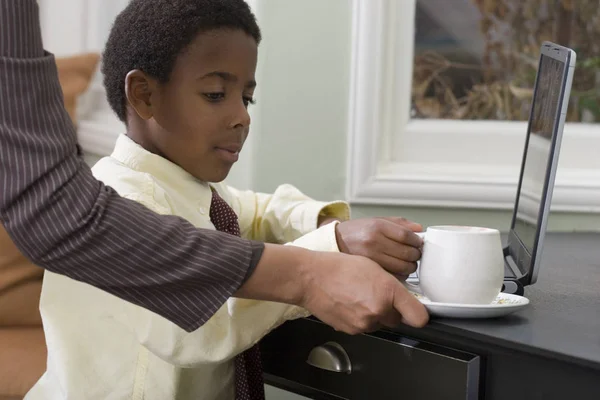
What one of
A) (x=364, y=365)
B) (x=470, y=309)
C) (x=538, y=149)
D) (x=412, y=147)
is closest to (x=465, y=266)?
(x=470, y=309)

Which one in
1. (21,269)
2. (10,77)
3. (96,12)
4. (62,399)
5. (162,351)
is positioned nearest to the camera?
(10,77)

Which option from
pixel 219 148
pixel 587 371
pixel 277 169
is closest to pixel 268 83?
pixel 277 169

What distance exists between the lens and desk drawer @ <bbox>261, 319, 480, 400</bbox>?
844mm

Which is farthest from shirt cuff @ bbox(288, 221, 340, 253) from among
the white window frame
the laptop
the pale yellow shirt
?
the white window frame

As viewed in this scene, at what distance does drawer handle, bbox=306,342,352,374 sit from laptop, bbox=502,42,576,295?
Result: 21 centimetres

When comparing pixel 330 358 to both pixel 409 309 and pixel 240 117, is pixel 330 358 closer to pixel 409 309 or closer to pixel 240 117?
pixel 409 309

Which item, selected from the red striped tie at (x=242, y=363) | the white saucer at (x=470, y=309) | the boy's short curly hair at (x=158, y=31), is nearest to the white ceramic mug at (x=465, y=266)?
the white saucer at (x=470, y=309)

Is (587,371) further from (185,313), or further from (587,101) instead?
(587,101)

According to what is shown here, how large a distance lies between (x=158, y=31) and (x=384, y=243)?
415 mm

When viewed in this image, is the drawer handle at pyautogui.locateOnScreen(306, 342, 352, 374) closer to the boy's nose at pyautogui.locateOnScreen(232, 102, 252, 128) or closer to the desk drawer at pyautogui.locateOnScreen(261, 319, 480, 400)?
the desk drawer at pyautogui.locateOnScreen(261, 319, 480, 400)

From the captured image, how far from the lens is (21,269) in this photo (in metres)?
1.44

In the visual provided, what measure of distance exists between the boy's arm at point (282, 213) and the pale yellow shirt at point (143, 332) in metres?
0.20

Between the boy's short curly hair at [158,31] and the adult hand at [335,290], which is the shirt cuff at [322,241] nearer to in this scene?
the adult hand at [335,290]

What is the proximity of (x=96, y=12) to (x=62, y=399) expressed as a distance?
1.28m
